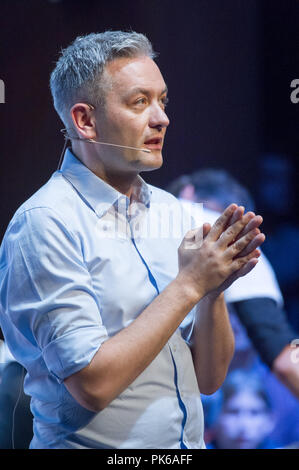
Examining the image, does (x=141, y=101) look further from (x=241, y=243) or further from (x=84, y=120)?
(x=241, y=243)

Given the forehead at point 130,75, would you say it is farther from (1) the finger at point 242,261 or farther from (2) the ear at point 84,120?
(1) the finger at point 242,261

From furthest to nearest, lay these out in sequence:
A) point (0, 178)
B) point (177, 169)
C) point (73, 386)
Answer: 1. point (177, 169)
2. point (0, 178)
3. point (73, 386)

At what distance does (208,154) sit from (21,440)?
1222mm

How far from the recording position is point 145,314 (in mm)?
1033

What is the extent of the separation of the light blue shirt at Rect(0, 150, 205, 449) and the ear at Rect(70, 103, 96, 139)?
0.07 m

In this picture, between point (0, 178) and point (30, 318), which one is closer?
point (30, 318)

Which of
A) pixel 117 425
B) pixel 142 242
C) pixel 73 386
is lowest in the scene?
pixel 117 425

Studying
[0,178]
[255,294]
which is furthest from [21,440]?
[255,294]

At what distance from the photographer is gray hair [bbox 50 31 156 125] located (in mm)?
1216

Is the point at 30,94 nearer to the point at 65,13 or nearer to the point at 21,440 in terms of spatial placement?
the point at 65,13

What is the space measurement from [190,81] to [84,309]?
125 cm

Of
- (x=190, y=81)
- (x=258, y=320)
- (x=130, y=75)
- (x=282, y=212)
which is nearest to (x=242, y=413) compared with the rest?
(x=258, y=320)

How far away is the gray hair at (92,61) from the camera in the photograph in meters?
1.22

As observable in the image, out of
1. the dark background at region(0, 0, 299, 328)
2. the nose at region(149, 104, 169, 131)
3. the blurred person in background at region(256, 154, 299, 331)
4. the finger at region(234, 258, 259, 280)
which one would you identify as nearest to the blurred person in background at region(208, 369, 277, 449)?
the blurred person in background at region(256, 154, 299, 331)
